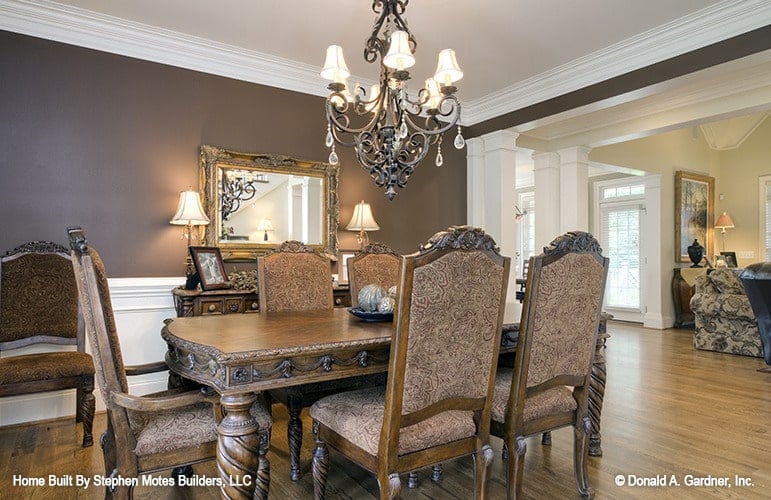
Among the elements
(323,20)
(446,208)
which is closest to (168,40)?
(323,20)

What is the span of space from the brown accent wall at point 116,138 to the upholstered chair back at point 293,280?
1208 mm

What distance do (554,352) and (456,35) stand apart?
2.54 meters

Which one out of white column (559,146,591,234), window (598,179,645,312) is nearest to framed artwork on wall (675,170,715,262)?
window (598,179,645,312)

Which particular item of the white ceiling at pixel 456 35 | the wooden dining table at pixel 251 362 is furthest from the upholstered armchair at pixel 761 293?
the wooden dining table at pixel 251 362

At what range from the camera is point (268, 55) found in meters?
3.80

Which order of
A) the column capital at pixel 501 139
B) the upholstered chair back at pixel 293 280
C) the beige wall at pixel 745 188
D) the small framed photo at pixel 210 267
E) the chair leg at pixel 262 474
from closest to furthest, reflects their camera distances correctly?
the chair leg at pixel 262 474
the upholstered chair back at pixel 293 280
the small framed photo at pixel 210 267
the column capital at pixel 501 139
the beige wall at pixel 745 188

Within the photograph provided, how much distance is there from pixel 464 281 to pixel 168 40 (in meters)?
3.20

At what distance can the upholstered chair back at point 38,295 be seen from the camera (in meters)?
2.87

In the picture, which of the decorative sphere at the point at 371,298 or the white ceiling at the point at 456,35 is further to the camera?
the white ceiling at the point at 456,35

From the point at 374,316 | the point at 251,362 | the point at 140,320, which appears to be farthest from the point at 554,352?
the point at 140,320

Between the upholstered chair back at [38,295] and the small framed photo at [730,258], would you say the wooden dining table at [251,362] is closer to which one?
the upholstered chair back at [38,295]

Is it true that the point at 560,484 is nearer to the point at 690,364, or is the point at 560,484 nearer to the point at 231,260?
the point at 231,260

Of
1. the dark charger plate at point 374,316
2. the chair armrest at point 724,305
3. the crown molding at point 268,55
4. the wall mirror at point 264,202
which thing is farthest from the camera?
the chair armrest at point 724,305

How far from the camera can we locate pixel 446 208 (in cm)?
496
